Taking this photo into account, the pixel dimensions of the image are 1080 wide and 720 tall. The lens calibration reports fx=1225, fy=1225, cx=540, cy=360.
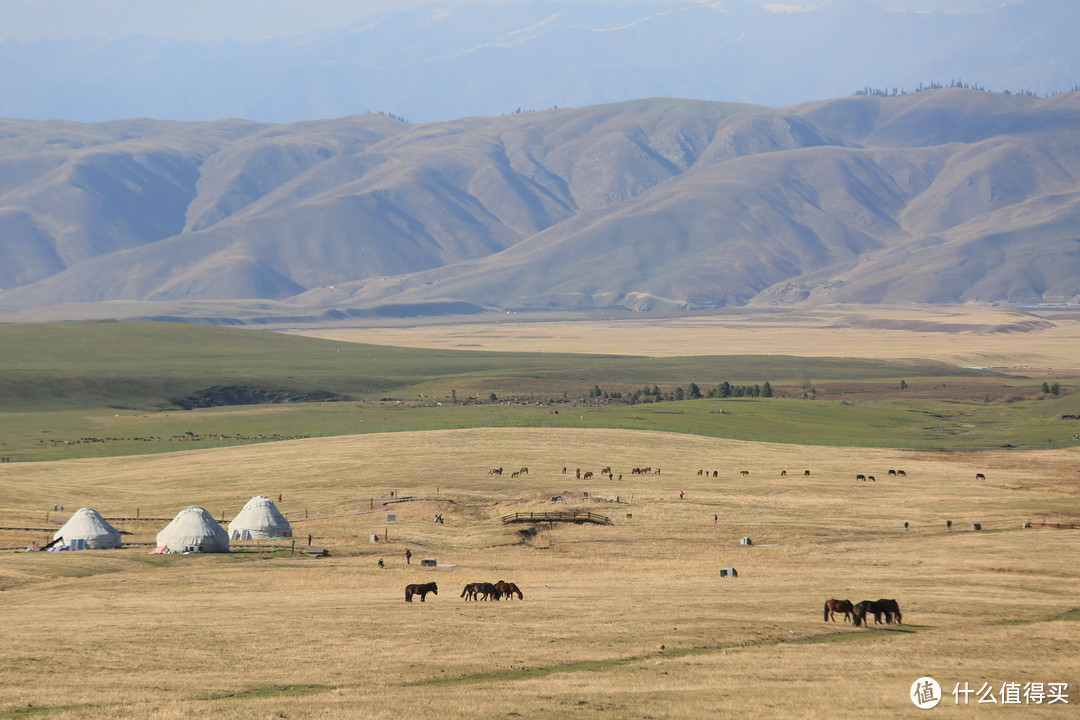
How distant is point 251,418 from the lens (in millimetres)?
165250

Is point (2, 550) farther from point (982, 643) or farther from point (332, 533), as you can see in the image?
point (982, 643)

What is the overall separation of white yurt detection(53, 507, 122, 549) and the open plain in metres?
2.34

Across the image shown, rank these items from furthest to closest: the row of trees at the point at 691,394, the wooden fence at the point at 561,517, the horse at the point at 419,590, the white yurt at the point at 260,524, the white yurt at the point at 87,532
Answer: the row of trees at the point at 691,394, the wooden fence at the point at 561,517, the white yurt at the point at 260,524, the white yurt at the point at 87,532, the horse at the point at 419,590

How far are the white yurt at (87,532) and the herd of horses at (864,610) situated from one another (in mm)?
45483

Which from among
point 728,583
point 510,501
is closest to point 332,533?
point 510,501

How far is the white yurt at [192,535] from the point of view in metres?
71.2

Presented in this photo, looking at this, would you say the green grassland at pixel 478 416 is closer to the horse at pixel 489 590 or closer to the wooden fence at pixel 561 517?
the wooden fence at pixel 561 517

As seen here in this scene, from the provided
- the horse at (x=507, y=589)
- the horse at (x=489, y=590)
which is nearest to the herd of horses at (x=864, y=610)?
the horse at (x=507, y=589)

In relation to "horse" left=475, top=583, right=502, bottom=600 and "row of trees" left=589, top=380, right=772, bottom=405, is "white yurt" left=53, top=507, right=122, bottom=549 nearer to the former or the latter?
"horse" left=475, top=583, right=502, bottom=600

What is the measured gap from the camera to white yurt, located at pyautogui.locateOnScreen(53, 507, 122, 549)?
72.4 meters

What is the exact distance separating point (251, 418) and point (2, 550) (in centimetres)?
9610

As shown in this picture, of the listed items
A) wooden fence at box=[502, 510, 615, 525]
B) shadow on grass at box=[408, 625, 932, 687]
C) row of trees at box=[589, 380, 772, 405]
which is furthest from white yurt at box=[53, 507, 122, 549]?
row of trees at box=[589, 380, 772, 405]

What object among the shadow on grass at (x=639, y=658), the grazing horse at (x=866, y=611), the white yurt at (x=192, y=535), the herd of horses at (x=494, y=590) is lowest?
the shadow on grass at (x=639, y=658)

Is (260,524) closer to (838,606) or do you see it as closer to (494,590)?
(494,590)
